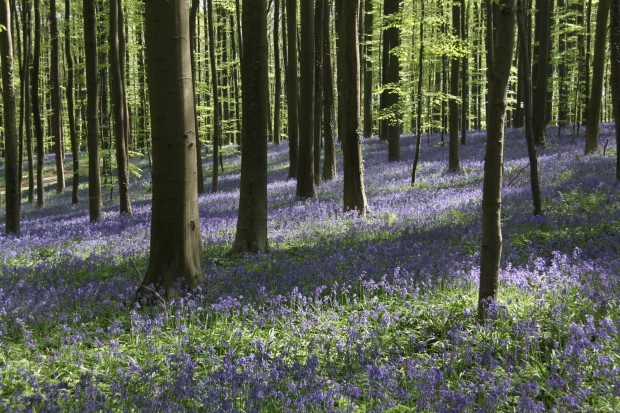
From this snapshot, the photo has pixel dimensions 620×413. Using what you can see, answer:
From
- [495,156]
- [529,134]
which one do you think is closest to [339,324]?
[495,156]

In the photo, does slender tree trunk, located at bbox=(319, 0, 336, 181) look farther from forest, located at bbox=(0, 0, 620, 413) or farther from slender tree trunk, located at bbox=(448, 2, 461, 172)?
forest, located at bbox=(0, 0, 620, 413)

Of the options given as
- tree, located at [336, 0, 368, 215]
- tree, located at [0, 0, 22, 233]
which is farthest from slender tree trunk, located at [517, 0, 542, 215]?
tree, located at [0, 0, 22, 233]

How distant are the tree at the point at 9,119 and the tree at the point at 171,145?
28.0 feet

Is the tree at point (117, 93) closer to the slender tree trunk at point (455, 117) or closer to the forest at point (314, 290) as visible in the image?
the forest at point (314, 290)

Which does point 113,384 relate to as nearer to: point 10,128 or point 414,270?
point 414,270

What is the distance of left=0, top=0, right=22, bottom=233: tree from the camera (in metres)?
13.2

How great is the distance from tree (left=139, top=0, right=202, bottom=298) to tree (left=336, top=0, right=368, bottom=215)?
5.99m

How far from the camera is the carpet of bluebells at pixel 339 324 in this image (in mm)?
3945

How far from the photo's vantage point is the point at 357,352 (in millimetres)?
4668

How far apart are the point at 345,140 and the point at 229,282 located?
6207mm

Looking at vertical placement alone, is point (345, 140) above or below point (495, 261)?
above

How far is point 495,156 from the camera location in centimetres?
510

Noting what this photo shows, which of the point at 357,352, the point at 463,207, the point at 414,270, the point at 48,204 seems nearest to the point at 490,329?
the point at 357,352

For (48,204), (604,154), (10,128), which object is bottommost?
(48,204)
